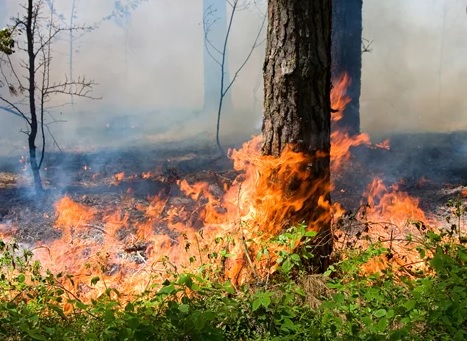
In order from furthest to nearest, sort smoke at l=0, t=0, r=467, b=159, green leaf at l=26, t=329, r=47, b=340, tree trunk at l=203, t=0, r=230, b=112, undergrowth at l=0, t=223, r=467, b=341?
tree trunk at l=203, t=0, r=230, b=112 → smoke at l=0, t=0, r=467, b=159 → undergrowth at l=0, t=223, r=467, b=341 → green leaf at l=26, t=329, r=47, b=340

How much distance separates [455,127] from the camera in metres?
11.7

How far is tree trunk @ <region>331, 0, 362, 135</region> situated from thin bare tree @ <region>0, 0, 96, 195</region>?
417 centimetres

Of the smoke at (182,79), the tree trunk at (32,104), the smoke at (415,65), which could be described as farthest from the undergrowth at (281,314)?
the smoke at (415,65)

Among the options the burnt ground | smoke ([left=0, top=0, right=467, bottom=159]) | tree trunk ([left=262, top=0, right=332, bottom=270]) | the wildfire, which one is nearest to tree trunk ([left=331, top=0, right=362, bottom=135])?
the burnt ground

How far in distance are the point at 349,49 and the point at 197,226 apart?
5024 mm

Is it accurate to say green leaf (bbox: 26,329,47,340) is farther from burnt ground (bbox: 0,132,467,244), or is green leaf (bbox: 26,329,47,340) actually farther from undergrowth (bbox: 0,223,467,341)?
burnt ground (bbox: 0,132,467,244)

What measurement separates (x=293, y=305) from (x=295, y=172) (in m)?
1.16

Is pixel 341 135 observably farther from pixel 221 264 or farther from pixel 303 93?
pixel 221 264

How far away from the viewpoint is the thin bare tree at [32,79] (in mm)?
6531

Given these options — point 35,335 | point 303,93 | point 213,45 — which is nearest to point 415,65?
point 213,45

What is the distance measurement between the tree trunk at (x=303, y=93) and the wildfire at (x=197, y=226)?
67mm

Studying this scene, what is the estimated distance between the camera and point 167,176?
23.9ft

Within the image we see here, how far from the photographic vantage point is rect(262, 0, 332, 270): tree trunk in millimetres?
3988

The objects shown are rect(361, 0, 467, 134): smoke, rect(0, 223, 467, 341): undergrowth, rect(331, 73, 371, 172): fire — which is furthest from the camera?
rect(361, 0, 467, 134): smoke
